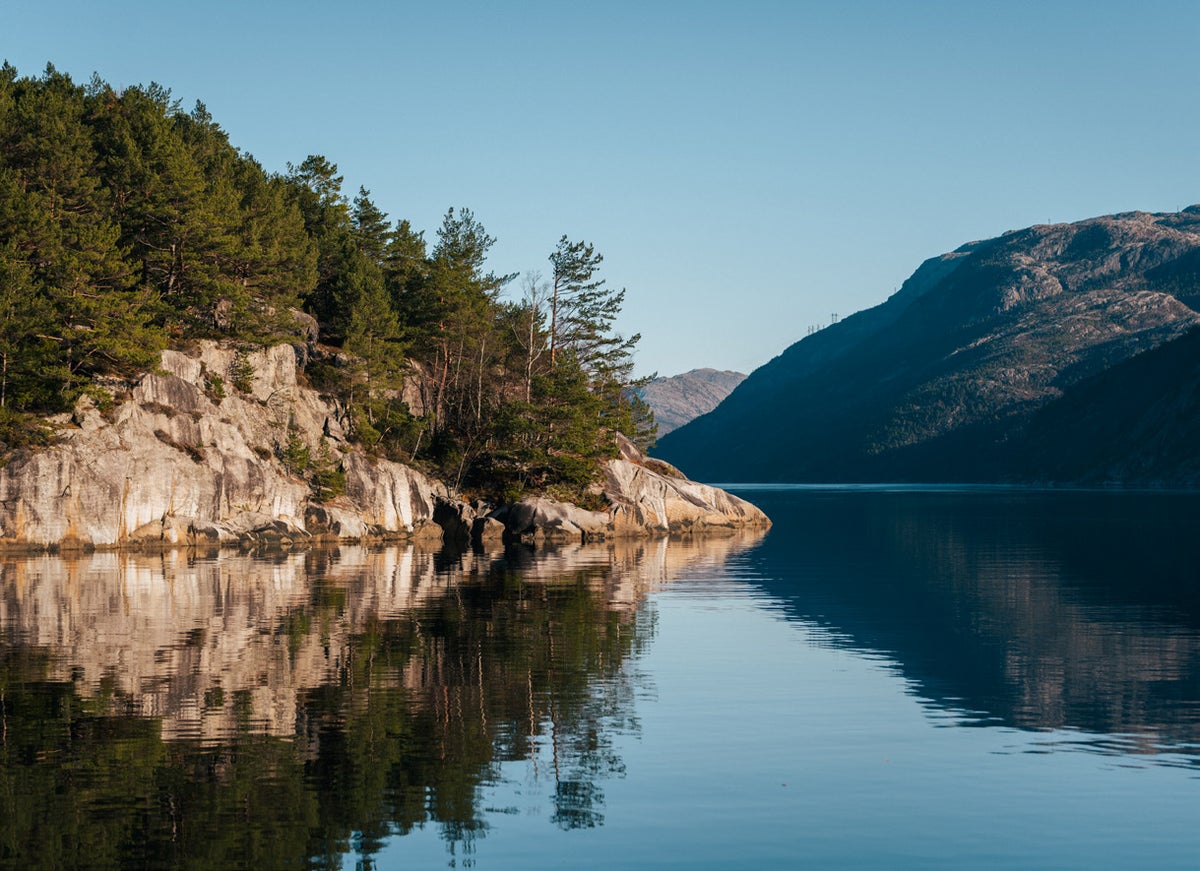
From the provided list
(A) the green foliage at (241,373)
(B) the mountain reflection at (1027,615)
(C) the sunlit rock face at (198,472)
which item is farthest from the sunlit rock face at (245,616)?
(A) the green foliage at (241,373)

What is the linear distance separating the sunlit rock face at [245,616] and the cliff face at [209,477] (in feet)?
12.5

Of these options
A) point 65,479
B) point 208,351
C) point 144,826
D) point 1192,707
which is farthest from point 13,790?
point 208,351

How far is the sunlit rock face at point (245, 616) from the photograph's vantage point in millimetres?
26375

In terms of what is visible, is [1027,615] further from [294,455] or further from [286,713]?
[294,455]

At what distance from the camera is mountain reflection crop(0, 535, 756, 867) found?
1725cm

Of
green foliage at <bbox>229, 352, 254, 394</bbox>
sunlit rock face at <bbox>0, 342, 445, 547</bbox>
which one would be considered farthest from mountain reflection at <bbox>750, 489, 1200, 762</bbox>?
green foliage at <bbox>229, 352, 254, 394</bbox>

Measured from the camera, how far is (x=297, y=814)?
17750mm

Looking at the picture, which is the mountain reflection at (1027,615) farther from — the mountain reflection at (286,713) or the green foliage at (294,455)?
the green foliage at (294,455)

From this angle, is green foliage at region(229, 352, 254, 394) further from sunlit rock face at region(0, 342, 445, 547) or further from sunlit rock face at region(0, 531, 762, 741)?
sunlit rock face at region(0, 531, 762, 741)

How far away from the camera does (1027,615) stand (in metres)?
44.9

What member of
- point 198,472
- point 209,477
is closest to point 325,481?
point 209,477

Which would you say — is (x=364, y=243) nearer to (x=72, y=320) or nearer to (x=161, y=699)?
(x=72, y=320)

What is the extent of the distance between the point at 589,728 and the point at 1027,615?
26.2 m

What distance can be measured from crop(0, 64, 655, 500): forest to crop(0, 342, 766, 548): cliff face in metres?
1.77
